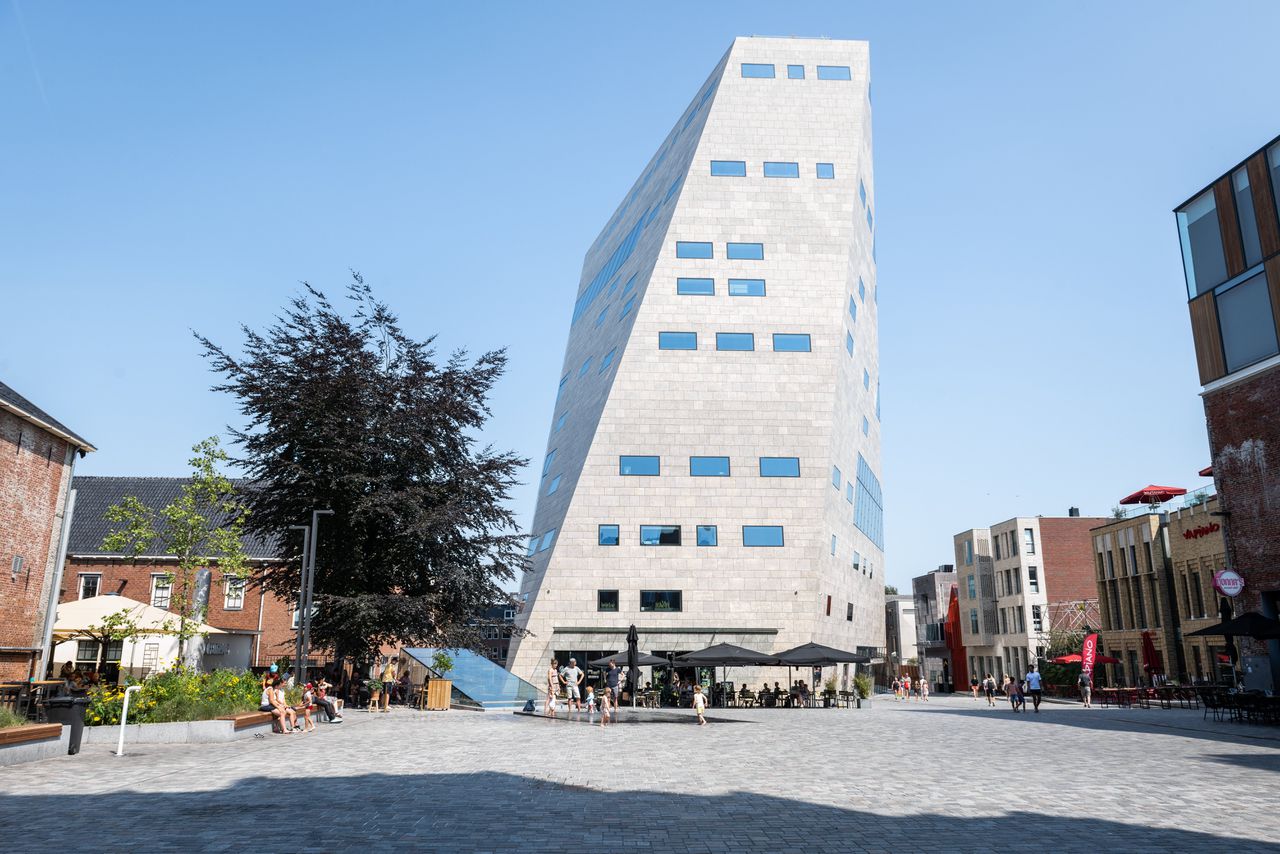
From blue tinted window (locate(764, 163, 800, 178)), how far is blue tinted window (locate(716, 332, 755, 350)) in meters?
10.2

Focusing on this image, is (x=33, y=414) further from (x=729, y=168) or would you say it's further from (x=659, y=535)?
(x=729, y=168)

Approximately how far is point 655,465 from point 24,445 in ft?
86.6

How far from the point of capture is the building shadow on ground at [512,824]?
882cm

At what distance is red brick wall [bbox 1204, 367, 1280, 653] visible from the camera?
88.5 ft

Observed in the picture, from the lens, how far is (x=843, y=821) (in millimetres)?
10242

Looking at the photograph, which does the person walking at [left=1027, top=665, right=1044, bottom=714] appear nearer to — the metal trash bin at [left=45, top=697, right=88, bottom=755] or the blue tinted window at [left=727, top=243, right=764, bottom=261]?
the blue tinted window at [left=727, top=243, right=764, bottom=261]

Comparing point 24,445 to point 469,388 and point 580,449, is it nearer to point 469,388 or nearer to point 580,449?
point 469,388

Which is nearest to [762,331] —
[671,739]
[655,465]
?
[655,465]

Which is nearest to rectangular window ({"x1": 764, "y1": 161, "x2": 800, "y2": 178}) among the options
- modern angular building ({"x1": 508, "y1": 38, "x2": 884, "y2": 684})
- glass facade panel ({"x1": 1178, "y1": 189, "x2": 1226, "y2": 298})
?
modern angular building ({"x1": 508, "y1": 38, "x2": 884, "y2": 684})

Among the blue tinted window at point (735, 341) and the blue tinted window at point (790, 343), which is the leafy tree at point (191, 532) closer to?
the blue tinted window at point (735, 341)

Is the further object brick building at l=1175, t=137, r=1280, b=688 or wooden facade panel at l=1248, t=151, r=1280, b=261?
brick building at l=1175, t=137, r=1280, b=688

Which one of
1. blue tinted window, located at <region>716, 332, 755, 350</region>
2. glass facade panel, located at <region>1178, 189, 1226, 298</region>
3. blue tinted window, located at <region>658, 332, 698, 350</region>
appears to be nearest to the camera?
glass facade panel, located at <region>1178, 189, 1226, 298</region>

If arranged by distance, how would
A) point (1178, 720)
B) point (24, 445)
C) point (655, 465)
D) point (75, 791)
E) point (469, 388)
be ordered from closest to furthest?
1. point (75, 791)
2. point (1178, 720)
3. point (24, 445)
4. point (469, 388)
5. point (655, 465)

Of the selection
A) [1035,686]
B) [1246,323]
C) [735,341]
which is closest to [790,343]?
[735,341]
